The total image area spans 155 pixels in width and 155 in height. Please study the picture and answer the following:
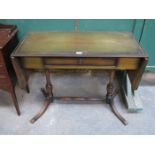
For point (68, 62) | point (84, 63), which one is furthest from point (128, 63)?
point (68, 62)

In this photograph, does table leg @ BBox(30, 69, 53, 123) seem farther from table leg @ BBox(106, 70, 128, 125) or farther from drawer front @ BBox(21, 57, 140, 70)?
table leg @ BBox(106, 70, 128, 125)

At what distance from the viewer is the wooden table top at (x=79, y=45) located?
140 cm

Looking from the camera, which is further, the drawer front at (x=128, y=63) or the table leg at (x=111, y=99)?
the table leg at (x=111, y=99)

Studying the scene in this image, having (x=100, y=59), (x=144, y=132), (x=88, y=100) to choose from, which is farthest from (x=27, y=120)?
(x=144, y=132)

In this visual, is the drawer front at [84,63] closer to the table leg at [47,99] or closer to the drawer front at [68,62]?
the drawer front at [68,62]

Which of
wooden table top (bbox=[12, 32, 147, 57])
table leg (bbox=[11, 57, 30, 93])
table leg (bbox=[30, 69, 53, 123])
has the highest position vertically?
wooden table top (bbox=[12, 32, 147, 57])

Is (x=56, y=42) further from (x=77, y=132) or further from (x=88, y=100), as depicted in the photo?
(x=77, y=132)

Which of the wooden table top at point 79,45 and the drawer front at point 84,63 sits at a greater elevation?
the wooden table top at point 79,45

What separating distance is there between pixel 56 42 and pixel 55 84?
0.87 metres

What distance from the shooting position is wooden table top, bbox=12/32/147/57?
1.40 m

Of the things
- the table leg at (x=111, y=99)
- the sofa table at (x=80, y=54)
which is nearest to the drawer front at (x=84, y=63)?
the sofa table at (x=80, y=54)

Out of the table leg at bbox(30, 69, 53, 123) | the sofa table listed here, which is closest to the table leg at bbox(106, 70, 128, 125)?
the sofa table

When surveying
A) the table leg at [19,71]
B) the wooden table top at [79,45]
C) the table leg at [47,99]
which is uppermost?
the wooden table top at [79,45]

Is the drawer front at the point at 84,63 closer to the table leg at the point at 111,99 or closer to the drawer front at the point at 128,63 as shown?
the drawer front at the point at 128,63
